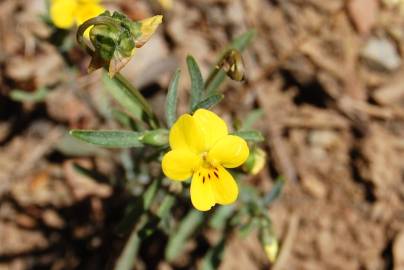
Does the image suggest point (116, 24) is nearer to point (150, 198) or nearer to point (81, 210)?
point (150, 198)

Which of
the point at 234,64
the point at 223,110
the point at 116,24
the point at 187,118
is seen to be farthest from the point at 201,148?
the point at 223,110

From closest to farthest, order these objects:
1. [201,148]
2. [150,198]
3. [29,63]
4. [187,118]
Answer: [187,118] < [201,148] < [150,198] < [29,63]

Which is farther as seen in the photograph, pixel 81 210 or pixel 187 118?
pixel 81 210

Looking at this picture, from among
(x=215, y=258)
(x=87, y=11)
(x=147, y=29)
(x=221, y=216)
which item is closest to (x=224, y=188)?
(x=147, y=29)

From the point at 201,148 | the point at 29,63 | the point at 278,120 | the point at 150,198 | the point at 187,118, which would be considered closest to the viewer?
the point at 187,118

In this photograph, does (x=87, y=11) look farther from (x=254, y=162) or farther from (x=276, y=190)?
(x=276, y=190)

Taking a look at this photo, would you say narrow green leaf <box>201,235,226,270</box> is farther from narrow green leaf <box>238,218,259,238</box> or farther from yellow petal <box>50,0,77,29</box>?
yellow petal <box>50,0,77,29</box>

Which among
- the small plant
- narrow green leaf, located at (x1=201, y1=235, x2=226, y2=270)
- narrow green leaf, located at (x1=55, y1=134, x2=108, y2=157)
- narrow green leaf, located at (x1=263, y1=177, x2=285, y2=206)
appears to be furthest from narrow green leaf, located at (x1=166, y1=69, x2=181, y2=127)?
narrow green leaf, located at (x1=55, y1=134, x2=108, y2=157)
